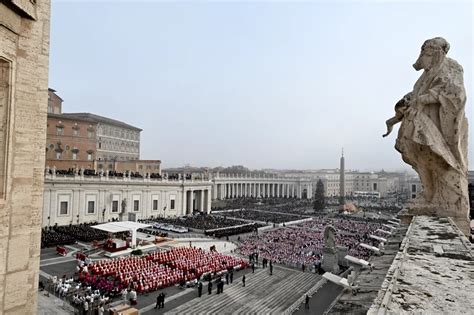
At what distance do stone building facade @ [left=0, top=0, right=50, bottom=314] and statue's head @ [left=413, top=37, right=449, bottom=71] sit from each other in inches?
301

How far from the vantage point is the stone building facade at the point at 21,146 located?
4.27 metres

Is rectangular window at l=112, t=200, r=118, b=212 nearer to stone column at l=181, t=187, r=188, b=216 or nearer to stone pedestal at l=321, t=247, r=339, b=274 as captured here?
stone column at l=181, t=187, r=188, b=216

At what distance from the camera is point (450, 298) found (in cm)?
265

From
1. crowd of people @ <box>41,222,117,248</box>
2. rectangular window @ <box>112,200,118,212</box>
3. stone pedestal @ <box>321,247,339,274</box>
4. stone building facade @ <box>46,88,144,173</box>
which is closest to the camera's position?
stone pedestal @ <box>321,247,339,274</box>

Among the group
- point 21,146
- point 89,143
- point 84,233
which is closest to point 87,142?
point 89,143

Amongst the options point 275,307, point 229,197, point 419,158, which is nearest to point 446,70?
point 419,158

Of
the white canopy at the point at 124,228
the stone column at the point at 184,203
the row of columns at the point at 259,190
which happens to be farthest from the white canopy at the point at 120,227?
the row of columns at the point at 259,190

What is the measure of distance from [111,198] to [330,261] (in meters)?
34.3

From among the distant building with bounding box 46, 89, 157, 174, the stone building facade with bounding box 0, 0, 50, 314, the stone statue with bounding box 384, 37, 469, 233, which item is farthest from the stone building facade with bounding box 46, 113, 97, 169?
the stone statue with bounding box 384, 37, 469, 233

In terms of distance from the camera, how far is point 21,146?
4.54m

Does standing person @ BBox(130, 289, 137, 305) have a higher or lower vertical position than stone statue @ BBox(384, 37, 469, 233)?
lower

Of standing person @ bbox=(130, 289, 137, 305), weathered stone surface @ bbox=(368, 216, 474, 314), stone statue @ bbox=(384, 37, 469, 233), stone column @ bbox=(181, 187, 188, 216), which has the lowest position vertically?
standing person @ bbox=(130, 289, 137, 305)

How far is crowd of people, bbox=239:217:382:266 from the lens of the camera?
31562 mm

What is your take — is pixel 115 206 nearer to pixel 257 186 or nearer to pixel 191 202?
pixel 191 202
